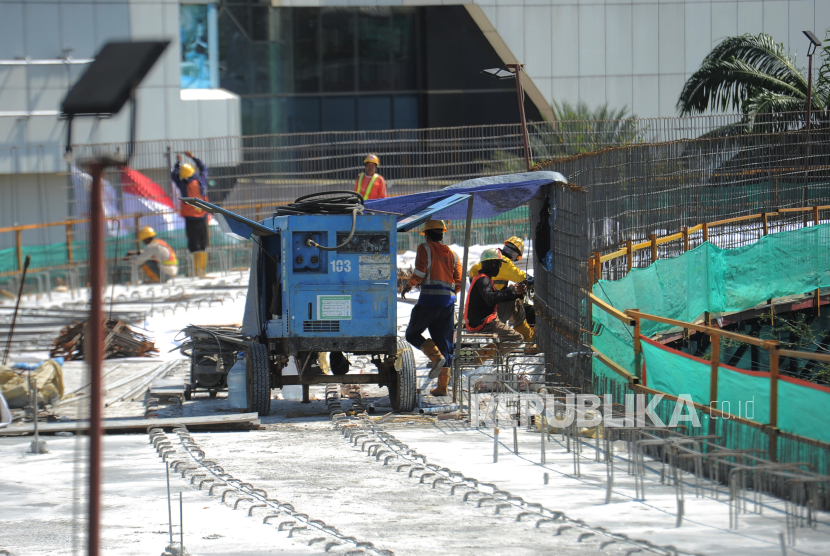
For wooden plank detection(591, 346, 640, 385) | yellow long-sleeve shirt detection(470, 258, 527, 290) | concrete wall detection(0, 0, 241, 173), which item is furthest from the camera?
concrete wall detection(0, 0, 241, 173)

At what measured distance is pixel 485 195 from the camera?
9.60m

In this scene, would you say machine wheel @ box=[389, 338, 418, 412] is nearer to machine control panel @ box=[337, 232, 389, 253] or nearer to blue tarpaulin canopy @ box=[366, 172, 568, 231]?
machine control panel @ box=[337, 232, 389, 253]

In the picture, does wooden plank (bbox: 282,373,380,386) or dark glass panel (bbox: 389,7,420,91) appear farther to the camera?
dark glass panel (bbox: 389,7,420,91)

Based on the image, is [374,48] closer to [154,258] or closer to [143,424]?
[154,258]

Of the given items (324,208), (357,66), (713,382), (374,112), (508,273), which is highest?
(357,66)

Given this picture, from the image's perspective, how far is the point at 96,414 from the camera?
270cm

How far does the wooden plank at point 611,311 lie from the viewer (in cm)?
710

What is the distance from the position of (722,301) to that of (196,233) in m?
9.32

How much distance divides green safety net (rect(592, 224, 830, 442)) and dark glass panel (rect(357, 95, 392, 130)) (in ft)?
63.3

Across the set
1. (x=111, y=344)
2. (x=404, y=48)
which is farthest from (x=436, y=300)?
(x=404, y=48)

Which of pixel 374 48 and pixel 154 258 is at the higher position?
pixel 374 48

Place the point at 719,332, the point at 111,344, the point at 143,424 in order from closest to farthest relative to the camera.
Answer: the point at 719,332
the point at 143,424
the point at 111,344

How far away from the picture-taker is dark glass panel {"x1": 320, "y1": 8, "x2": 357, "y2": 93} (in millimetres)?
30062

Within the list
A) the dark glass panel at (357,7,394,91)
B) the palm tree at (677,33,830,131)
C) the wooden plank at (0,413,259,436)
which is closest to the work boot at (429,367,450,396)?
the wooden plank at (0,413,259,436)
